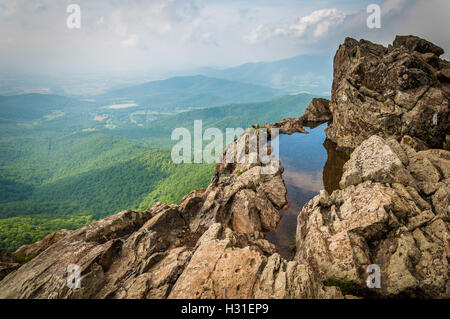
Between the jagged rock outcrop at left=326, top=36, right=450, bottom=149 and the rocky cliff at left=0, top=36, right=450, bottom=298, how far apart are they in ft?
0.48

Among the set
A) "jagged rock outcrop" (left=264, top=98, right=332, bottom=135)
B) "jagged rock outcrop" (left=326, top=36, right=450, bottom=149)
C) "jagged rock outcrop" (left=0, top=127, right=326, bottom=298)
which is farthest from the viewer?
"jagged rock outcrop" (left=264, top=98, right=332, bottom=135)

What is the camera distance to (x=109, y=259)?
35.3 ft

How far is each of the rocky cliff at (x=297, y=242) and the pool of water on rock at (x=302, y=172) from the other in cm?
88

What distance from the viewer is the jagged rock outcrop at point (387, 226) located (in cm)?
837

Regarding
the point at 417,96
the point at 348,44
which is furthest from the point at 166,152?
the point at 417,96

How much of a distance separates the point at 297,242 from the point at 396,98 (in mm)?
18413

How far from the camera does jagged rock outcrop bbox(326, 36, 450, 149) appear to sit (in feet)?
56.6

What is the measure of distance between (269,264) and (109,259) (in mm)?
8758

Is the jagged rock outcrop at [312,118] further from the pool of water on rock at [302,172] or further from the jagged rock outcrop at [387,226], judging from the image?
the jagged rock outcrop at [387,226]

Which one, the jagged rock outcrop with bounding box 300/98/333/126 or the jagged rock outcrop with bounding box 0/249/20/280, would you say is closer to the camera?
the jagged rock outcrop with bounding box 0/249/20/280

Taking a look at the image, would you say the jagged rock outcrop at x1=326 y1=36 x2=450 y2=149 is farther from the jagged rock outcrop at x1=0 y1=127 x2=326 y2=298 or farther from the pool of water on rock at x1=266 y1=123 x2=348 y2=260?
the jagged rock outcrop at x1=0 y1=127 x2=326 y2=298

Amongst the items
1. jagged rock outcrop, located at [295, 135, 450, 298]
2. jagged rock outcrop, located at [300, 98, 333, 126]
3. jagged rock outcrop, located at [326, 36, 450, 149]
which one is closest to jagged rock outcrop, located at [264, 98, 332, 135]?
jagged rock outcrop, located at [300, 98, 333, 126]

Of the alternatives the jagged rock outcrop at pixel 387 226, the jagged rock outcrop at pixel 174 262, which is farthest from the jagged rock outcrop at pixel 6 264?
the jagged rock outcrop at pixel 387 226
